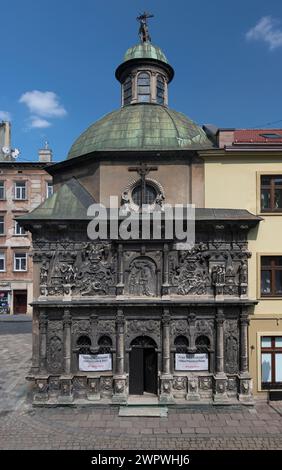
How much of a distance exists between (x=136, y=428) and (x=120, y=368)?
2.84 metres

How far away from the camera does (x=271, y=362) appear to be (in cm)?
1781

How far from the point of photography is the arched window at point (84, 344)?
1758 cm

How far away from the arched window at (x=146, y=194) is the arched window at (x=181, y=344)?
659 centimetres

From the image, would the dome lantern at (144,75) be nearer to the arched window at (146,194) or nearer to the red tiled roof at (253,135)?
the red tiled roof at (253,135)

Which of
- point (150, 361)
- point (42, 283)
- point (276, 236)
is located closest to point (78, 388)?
point (150, 361)

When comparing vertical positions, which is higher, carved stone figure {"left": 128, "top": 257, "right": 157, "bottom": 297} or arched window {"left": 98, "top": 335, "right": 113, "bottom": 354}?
carved stone figure {"left": 128, "top": 257, "right": 157, "bottom": 297}

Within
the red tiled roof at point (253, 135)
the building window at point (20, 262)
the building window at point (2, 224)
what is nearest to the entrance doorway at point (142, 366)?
the red tiled roof at point (253, 135)

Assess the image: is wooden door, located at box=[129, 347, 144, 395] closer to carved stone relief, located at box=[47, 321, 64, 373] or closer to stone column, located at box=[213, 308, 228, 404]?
carved stone relief, located at box=[47, 321, 64, 373]

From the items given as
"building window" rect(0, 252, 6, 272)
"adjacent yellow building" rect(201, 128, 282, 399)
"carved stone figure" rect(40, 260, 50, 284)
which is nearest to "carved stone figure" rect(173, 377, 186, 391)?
"adjacent yellow building" rect(201, 128, 282, 399)

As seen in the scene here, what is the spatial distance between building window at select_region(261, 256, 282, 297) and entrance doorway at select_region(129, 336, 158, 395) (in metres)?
6.01

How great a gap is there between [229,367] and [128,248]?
719cm

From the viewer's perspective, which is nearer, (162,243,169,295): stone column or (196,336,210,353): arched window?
(162,243,169,295): stone column

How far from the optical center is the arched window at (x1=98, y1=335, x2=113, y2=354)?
17.5 meters
